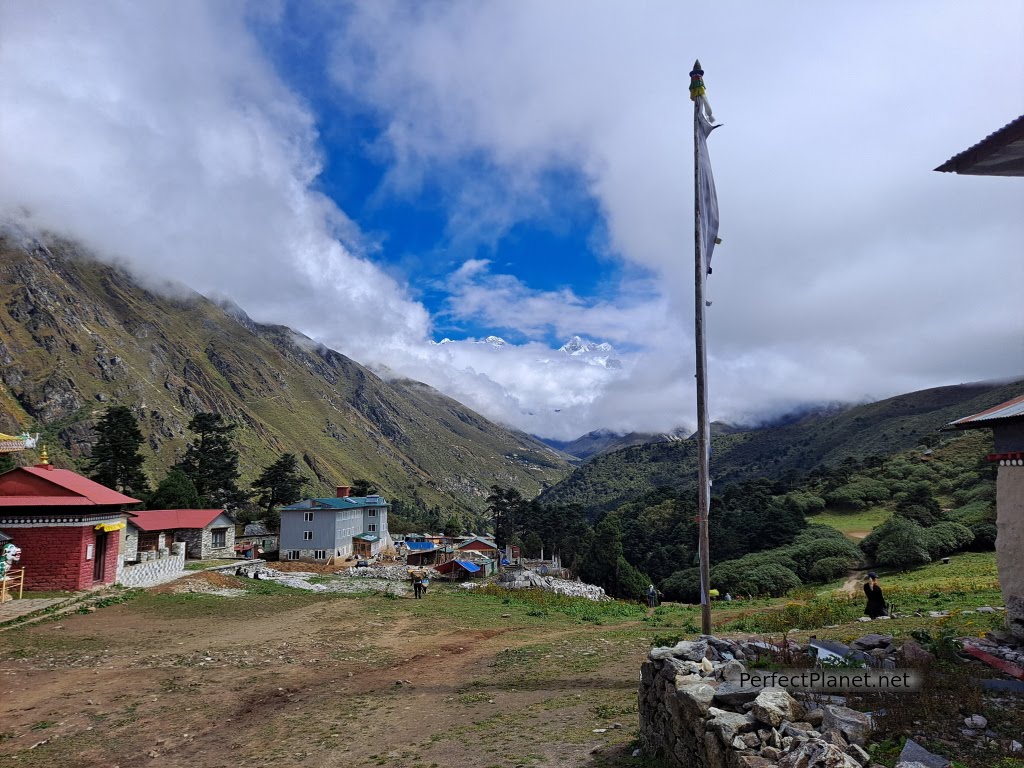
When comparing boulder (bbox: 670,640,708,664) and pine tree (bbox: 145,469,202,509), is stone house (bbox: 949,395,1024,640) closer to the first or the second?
boulder (bbox: 670,640,708,664)

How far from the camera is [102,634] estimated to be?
1911cm

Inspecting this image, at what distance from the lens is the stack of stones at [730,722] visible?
598 cm

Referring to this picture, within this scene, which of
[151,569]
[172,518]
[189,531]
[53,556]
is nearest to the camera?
[53,556]

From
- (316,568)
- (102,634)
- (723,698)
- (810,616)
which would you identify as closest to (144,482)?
(316,568)

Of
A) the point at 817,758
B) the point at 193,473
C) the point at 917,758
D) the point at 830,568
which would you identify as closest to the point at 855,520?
the point at 830,568

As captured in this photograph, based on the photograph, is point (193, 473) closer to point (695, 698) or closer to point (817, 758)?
point (695, 698)

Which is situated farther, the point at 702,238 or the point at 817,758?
the point at 702,238

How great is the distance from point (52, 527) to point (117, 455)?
40671mm

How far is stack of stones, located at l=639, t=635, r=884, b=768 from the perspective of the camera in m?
5.98

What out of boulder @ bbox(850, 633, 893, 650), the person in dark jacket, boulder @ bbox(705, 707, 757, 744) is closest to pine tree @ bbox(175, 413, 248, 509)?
the person in dark jacket

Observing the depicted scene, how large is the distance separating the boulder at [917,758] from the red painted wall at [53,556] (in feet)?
103

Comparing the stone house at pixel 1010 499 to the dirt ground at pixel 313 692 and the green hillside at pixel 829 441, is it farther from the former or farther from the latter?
the green hillside at pixel 829 441

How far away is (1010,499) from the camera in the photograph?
445 inches

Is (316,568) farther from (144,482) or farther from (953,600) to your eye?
(953,600)
